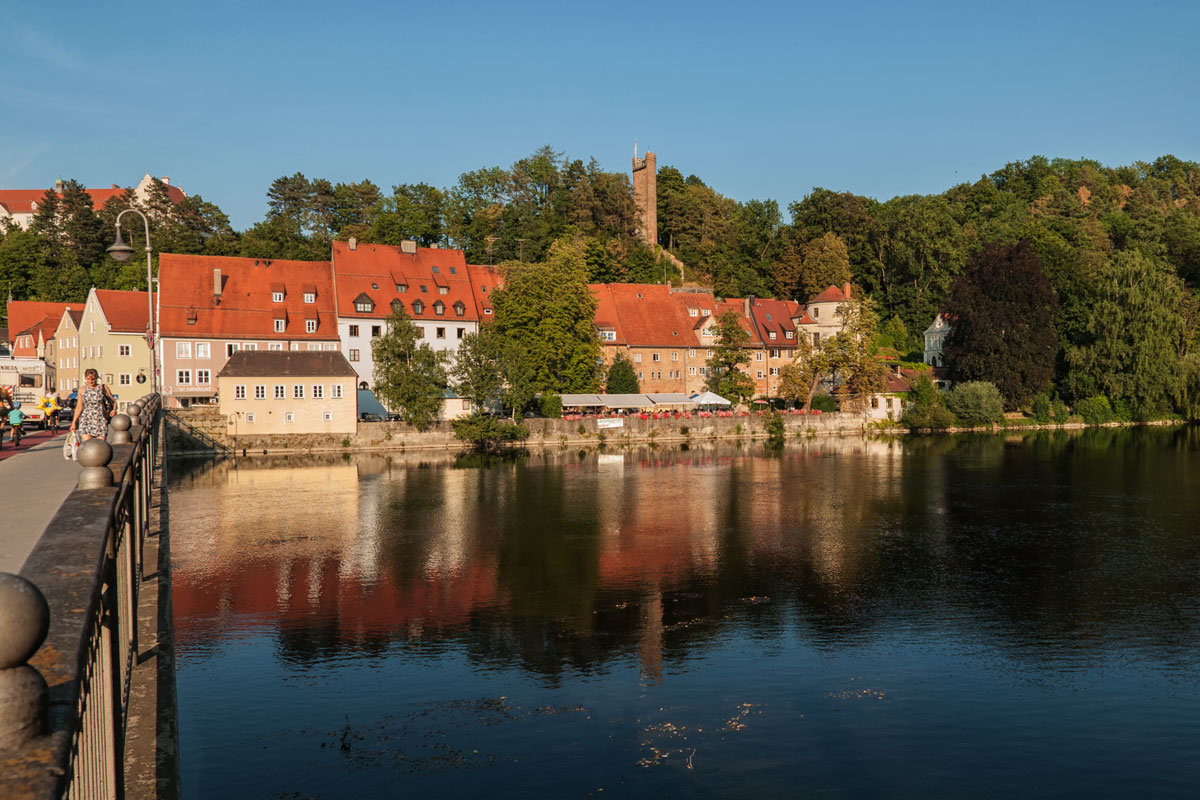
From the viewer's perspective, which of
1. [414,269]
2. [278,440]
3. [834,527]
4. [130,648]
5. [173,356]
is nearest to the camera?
[130,648]

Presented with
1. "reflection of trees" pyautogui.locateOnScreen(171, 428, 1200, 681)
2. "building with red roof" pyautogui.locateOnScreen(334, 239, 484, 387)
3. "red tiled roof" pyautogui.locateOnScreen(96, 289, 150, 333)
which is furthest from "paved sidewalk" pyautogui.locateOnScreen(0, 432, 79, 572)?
"building with red roof" pyautogui.locateOnScreen(334, 239, 484, 387)

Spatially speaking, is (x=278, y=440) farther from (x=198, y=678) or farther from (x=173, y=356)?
(x=198, y=678)

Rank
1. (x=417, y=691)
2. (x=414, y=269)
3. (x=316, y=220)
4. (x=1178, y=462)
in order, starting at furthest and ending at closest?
(x=316, y=220) → (x=414, y=269) → (x=1178, y=462) → (x=417, y=691)

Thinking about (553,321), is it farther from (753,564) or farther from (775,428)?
(753,564)

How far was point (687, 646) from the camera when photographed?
820 inches

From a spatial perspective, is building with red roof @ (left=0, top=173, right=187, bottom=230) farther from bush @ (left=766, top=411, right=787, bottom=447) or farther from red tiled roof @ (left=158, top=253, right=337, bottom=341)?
bush @ (left=766, top=411, right=787, bottom=447)

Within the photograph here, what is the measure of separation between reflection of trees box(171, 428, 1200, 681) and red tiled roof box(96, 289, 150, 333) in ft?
77.8

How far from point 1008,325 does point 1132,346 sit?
37.9 ft

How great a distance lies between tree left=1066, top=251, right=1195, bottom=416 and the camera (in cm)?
8312

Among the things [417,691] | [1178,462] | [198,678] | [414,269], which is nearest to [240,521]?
[198,678]

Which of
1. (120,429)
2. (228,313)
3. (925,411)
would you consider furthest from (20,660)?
(925,411)

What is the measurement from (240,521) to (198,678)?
60.9 feet

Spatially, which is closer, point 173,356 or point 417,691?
point 417,691

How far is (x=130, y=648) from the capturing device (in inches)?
359
